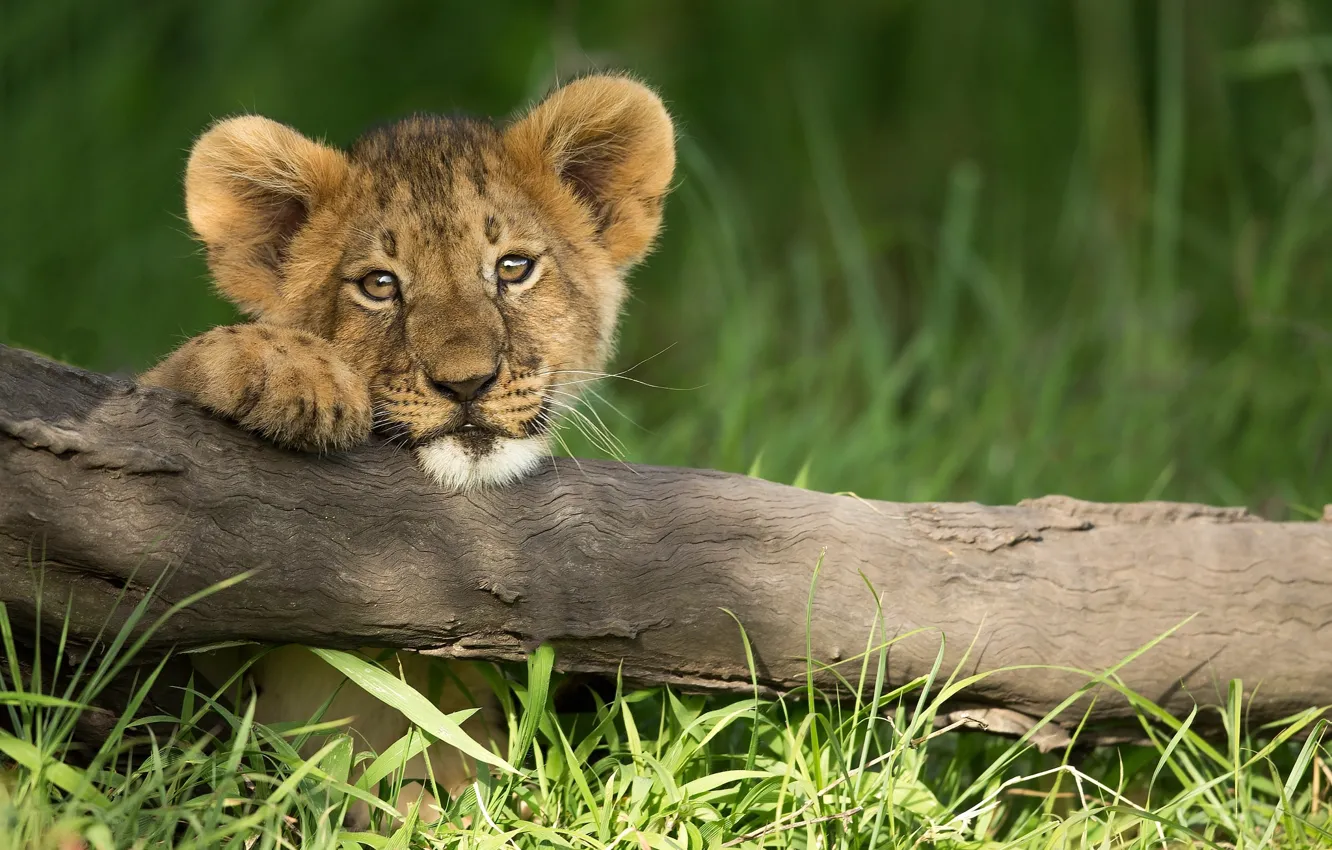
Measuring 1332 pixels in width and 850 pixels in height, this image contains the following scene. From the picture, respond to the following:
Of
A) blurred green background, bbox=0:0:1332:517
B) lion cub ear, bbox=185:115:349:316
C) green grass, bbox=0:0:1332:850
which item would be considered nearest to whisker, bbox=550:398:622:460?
green grass, bbox=0:0:1332:850

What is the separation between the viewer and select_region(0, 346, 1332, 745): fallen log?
270cm

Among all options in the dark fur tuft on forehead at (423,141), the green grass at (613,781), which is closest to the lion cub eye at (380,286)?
the dark fur tuft on forehead at (423,141)

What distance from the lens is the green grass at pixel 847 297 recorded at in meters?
3.08

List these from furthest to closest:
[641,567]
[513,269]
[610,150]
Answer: [610,150] → [513,269] → [641,567]

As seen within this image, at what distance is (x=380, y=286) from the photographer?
3625 millimetres

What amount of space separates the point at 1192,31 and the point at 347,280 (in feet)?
20.4

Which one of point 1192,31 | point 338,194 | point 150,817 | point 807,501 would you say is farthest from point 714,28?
point 150,817

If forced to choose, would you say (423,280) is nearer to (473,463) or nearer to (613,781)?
(473,463)

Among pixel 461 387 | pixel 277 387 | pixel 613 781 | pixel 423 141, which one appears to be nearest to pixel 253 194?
pixel 423 141

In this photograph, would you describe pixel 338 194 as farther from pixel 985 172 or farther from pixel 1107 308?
pixel 985 172

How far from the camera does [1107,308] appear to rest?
696cm

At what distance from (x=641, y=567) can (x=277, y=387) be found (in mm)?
885

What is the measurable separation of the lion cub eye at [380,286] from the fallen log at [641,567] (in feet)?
2.14

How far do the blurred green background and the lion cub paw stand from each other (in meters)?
1.35
